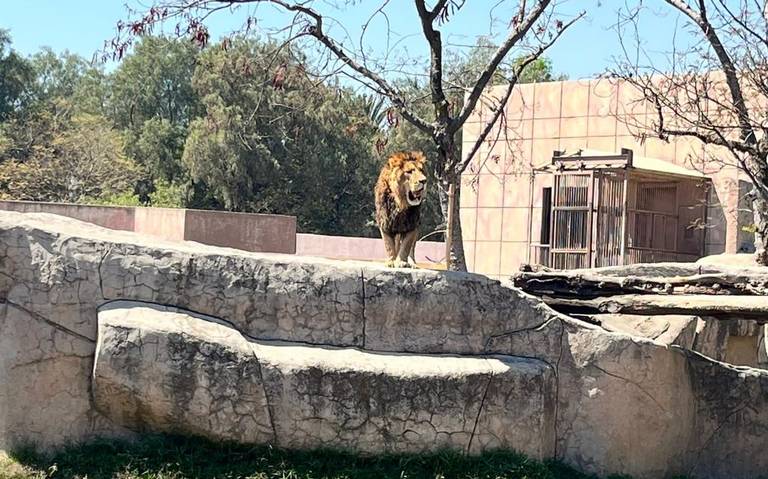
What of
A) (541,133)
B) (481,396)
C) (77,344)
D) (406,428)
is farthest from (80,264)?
(541,133)

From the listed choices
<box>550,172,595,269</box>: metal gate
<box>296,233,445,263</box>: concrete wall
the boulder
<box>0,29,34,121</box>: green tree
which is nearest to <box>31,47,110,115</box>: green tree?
<box>0,29,34,121</box>: green tree

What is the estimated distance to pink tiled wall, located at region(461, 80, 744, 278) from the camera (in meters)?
19.9

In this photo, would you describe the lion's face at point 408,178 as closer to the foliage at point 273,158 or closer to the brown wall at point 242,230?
the brown wall at point 242,230

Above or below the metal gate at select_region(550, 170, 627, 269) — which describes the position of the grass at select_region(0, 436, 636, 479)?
below

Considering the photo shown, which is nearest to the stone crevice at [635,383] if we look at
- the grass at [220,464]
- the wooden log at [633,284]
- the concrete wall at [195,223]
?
the wooden log at [633,284]

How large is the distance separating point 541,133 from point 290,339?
1510cm

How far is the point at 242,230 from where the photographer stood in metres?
19.3

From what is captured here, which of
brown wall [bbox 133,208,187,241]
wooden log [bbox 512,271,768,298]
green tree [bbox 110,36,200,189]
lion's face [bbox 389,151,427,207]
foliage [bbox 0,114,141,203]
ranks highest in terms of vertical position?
green tree [bbox 110,36,200,189]

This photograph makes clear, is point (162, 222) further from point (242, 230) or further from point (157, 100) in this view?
point (157, 100)

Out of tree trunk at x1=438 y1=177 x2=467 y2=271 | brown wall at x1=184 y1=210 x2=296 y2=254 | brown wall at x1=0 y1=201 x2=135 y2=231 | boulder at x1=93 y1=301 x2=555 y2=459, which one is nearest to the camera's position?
boulder at x1=93 y1=301 x2=555 y2=459

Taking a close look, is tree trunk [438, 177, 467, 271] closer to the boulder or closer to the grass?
the boulder

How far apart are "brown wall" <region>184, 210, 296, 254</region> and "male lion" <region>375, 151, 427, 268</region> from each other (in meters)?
10.6

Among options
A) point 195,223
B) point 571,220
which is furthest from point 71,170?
point 571,220

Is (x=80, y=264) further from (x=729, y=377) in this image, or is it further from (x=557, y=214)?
(x=557, y=214)
